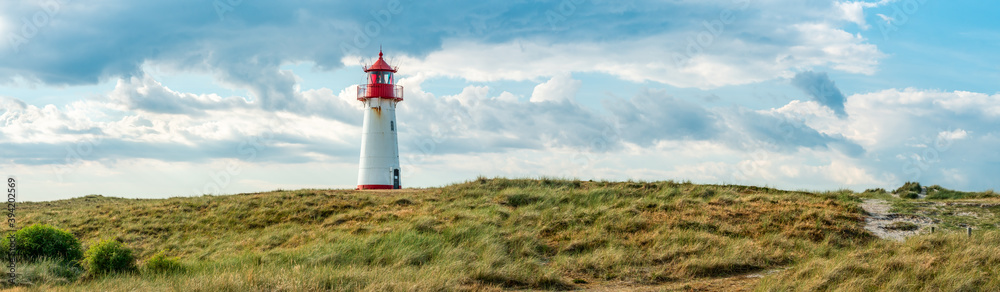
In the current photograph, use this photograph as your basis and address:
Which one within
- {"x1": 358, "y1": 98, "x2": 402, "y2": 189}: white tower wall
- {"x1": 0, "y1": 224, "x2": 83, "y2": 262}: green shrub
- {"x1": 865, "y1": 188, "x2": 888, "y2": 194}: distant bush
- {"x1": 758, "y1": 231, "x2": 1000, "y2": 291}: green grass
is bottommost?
{"x1": 758, "y1": 231, "x2": 1000, "y2": 291}: green grass

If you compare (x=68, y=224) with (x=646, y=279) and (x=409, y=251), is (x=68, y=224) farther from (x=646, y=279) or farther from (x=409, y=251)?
(x=646, y=279)

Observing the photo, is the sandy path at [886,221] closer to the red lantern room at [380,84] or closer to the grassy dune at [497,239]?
the grassy dune at [497,239]

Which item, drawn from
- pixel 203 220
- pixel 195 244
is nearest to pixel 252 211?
pixel 203 220

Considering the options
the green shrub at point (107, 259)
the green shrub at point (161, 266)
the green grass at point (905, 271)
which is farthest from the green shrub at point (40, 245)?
the green grass at point (905, 271)

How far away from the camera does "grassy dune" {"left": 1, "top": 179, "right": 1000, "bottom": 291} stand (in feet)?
36.1

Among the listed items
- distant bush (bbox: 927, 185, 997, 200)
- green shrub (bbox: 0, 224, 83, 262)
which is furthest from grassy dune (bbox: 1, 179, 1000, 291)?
distant bush (bbox: 927, 185, 997, 200)

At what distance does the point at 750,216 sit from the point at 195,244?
688 inches

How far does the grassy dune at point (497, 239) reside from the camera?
1101 centimetres

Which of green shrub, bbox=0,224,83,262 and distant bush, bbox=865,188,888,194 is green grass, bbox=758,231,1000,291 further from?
green shrub, bbox=0,224,83,262

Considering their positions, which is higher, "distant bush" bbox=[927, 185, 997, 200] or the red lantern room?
the red lantern room

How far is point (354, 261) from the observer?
511 inches

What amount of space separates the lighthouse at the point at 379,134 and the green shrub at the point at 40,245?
57.1 ft

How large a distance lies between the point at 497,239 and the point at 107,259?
8368 millimetres

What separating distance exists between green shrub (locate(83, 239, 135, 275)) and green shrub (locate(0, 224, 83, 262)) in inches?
69.7
